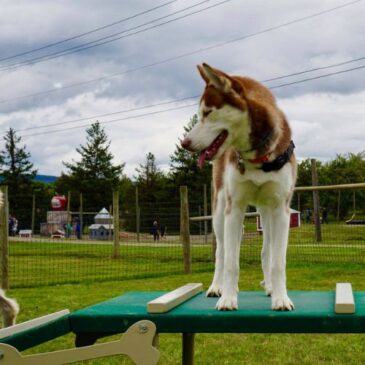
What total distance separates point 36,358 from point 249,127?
184cm

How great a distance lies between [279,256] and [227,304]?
0.49 m

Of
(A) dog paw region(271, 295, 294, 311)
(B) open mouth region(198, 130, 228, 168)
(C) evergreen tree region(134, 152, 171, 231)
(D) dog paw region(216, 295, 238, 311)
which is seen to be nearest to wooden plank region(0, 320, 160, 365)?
(D) dog paw region(216, 295, 238, 311)

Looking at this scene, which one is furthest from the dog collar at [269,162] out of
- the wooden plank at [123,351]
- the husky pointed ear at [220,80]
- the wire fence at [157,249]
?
the wire fence at [157,249]

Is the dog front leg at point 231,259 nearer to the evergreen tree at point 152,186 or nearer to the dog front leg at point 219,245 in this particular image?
the dog front leg at point 219,245

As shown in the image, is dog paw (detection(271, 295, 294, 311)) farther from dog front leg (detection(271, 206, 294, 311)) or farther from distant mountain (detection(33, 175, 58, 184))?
distant mountain (detection(33, 175, 58, 184))

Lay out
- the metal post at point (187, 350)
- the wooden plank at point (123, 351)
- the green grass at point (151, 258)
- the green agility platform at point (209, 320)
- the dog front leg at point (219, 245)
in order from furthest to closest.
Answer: the green grass at point (151, 258)
the metal post at point (187, 350)
the dog front leg at point (219, 245)
the green agility platform at point (209, 320)
the wooden plank at point (123, 351)

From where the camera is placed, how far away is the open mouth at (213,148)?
3502 millimetres

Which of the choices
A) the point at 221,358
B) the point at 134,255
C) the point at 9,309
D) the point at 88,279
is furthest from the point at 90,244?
the point at 9,309

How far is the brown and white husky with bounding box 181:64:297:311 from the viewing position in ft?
11.4

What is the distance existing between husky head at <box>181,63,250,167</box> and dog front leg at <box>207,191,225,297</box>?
3.19ft

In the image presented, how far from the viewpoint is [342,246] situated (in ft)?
51.0

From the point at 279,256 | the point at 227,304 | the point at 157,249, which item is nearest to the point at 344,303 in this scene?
the point at 279,256

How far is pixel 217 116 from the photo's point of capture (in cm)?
347

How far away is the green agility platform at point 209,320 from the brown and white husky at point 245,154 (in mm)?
184
